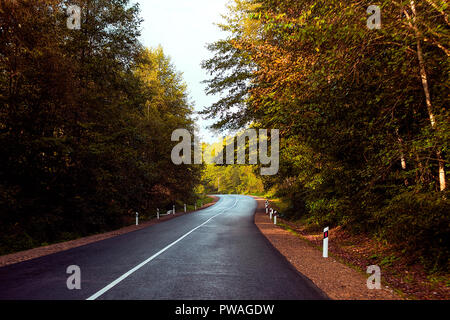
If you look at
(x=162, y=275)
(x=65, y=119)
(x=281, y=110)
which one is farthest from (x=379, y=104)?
(x=65, y=119)

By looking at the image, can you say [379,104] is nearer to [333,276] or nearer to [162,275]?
[333,276]

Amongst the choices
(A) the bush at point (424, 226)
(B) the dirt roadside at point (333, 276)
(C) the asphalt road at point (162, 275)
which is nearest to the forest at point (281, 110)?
(A) the bush at point (424, 226)

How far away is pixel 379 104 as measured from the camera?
23.3 ft

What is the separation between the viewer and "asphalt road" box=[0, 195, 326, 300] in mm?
4441

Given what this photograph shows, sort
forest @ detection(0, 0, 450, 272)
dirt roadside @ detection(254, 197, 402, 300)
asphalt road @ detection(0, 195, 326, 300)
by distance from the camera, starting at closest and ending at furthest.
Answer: asphalt road @ detection(0, 195, 326, 300) → dirt roadside @ detection(254, 197, 402, 300) → forest @ detection(0, 0, 450, 272)

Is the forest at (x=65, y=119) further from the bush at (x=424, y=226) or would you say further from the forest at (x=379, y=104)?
the bush at (x=424, y=226)

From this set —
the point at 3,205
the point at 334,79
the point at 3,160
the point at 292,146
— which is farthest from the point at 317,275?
the point at 3,160

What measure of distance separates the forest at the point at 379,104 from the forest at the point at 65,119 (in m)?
8.85

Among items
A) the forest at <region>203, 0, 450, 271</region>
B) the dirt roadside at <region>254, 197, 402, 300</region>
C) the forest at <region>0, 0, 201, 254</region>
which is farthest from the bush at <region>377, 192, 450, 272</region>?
the forest at <region>0, 0, 201, 254</region>

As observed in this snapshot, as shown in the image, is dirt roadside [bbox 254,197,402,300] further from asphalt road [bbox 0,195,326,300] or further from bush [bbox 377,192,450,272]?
bush [bbox 377,192,450,272]

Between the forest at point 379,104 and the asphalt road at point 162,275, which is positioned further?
the forest at point 379,104

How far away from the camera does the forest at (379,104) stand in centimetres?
544

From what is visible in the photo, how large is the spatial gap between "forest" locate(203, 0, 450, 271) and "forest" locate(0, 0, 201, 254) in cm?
885
